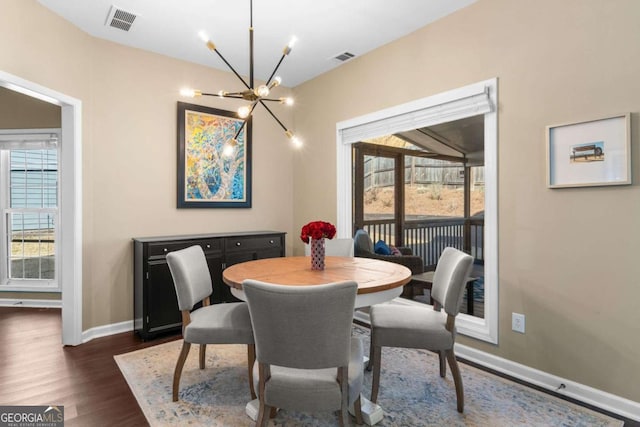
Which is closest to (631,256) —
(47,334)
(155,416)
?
(155,416)

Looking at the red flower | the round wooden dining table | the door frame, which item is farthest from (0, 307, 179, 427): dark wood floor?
the red flower

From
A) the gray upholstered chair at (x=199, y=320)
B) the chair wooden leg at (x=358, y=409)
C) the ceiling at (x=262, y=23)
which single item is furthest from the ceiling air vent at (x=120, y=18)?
the chair wooden leg at (x=358, y=409)

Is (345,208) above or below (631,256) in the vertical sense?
above

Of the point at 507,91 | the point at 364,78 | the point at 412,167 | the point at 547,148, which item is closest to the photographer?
the point at 547,148

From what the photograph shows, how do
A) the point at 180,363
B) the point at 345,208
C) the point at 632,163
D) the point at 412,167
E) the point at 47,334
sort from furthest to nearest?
the point at 412,167 < the point at 345,208 < the point at 47,334 < the point at 180,363 < the point at 632,163

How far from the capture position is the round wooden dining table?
1945 millimetres

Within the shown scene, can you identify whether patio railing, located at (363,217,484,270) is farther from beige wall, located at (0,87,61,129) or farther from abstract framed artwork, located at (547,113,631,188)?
beige wall, located at (0,87,61,129)

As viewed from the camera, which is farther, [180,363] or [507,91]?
[507,91]

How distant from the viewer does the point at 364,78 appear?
3.66 meters

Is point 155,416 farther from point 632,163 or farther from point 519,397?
point 632,163

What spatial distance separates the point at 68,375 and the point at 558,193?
3.63 meters

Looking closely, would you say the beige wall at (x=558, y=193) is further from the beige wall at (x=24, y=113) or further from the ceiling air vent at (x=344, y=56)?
the beige wall at (x=24, y=113)

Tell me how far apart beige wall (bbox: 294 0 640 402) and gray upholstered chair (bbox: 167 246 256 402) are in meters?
1.82

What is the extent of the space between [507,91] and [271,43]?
7.09 feet
